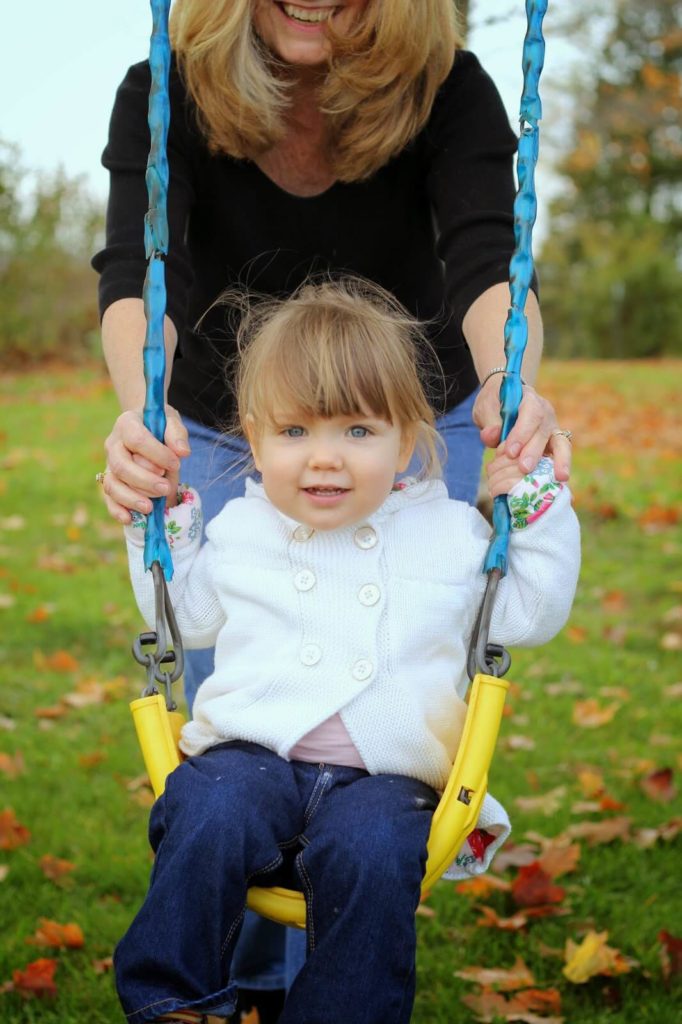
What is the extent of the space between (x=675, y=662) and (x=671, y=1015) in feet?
8.79

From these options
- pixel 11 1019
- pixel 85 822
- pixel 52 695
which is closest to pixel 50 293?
pixel 52 695

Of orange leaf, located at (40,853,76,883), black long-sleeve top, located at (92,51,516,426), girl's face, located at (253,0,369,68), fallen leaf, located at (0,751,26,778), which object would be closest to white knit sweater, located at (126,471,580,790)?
black long-sleeve top, located at (92,51,516,426)

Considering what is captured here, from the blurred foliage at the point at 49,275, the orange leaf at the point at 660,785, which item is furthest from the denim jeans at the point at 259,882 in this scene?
the blurred foliage at the point at 49,275

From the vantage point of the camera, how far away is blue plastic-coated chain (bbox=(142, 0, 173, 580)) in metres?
2.08

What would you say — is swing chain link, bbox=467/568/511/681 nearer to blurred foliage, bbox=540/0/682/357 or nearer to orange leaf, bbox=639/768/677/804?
orange leaf, bbox=639/768/677/804

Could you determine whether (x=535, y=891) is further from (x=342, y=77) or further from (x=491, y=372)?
(x=342, y=77)

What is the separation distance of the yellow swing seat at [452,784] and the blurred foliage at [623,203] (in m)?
20.9

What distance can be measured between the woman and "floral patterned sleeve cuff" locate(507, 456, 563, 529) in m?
0.22

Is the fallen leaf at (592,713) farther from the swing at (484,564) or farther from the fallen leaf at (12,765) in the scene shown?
the swing at (484,564)

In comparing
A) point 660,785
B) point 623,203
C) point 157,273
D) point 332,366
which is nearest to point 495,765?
point 660,785

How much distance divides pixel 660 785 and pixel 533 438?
2.17 m

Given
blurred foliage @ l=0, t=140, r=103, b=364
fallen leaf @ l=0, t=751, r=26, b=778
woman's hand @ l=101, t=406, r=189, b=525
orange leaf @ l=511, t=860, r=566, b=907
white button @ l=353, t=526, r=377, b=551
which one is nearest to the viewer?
woman's hand @ l=101, t=406, r=189, b=525

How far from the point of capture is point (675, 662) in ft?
17.1

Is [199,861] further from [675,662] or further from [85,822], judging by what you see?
[675,662]
